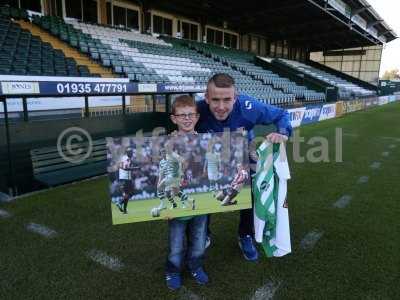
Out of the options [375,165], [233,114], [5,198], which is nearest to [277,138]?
[233,114]

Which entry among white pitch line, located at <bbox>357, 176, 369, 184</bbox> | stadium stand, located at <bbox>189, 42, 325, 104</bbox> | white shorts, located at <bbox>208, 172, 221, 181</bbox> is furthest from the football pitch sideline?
stadium stand, located at <bbox>189, 42, 325, 104</bbox>

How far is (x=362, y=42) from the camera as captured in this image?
36.8m

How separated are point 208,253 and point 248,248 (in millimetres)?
375

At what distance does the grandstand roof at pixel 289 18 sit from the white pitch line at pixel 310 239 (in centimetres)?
1753

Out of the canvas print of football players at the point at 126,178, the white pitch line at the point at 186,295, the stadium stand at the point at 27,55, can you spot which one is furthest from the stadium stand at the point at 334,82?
the canvas print of football players at the point at 126,178

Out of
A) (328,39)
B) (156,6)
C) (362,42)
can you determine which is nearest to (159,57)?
(156,6)

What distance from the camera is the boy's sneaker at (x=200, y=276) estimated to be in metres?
2.46

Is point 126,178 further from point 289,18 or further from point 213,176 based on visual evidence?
point 289,18

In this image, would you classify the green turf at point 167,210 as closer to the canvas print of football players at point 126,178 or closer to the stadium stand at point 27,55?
the canvas print of football players at point 126,178

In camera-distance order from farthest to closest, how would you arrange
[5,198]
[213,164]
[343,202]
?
[343,202] < [5,198] < [213,164]

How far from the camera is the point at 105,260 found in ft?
9.07

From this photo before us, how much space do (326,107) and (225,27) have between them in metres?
12.6

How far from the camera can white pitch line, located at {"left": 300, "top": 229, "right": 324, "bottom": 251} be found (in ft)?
10.0

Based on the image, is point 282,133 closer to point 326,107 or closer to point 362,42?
point 326,107
